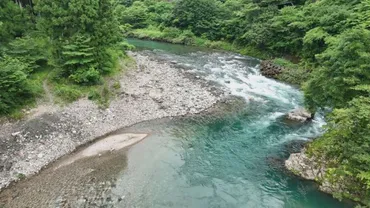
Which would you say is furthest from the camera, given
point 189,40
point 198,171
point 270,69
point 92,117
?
point 189,40

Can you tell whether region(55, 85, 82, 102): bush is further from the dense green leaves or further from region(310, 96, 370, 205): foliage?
region(310, 96, 370, 205): foliage

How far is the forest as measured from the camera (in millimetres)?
13453

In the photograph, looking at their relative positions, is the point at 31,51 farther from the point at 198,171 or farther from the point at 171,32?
the point at 171,32

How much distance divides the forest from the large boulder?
4.57ft

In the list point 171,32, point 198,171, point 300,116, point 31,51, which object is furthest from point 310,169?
point 171,32

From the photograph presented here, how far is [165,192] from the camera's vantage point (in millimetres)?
14008

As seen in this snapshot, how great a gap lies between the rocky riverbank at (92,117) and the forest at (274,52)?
6.09ft

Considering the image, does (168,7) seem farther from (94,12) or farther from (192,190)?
(192,190)

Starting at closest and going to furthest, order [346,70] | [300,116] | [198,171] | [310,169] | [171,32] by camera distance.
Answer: [346,70], [310,169], [198,171], [300,116], [171,32]

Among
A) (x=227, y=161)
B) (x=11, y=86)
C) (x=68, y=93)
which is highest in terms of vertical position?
(x=11, y=86)

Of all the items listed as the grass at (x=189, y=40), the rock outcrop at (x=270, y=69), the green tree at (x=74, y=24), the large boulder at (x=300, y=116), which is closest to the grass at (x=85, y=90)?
the green tree at (x=74, y=24)

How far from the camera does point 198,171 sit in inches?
616

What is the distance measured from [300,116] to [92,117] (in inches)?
593

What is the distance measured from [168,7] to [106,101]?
4671 cm
